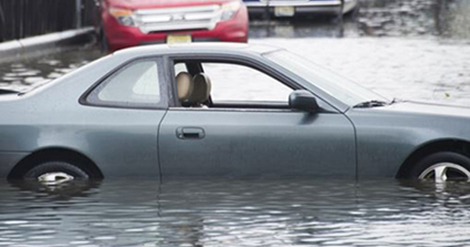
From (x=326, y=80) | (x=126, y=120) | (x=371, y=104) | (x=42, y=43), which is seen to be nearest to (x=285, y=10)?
(x=42, y=43)

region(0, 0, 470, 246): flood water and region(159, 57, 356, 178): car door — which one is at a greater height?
region(159, 57, 356, 178): car door

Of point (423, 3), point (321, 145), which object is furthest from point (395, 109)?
point (423, 3)

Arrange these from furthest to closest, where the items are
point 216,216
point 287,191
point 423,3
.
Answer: point 423,3 < point 287,191 < point 216,216

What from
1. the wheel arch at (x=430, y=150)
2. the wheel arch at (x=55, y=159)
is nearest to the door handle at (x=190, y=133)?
the wheel arch at (x=55, y=159)

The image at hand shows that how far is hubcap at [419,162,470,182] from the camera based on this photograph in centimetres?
924

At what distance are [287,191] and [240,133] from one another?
46cm

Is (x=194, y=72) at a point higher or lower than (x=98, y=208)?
higher

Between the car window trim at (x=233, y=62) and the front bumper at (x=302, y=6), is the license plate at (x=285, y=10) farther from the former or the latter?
the car window trim at (x=233, y=62)

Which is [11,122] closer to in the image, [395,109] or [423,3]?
[395,109]

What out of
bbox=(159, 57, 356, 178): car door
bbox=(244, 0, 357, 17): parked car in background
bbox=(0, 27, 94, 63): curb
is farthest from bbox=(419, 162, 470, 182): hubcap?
bbox=(244, 0, 357, 17): parked car in background

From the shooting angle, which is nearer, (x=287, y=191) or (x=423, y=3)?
(x=287, y=191)

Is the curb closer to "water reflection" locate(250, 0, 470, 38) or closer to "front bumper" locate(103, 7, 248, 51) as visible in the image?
"front bumper" locate(103, 7, 248, 51)

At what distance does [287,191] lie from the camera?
30.0 feet

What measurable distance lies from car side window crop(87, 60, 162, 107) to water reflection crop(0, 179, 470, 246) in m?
0.51
